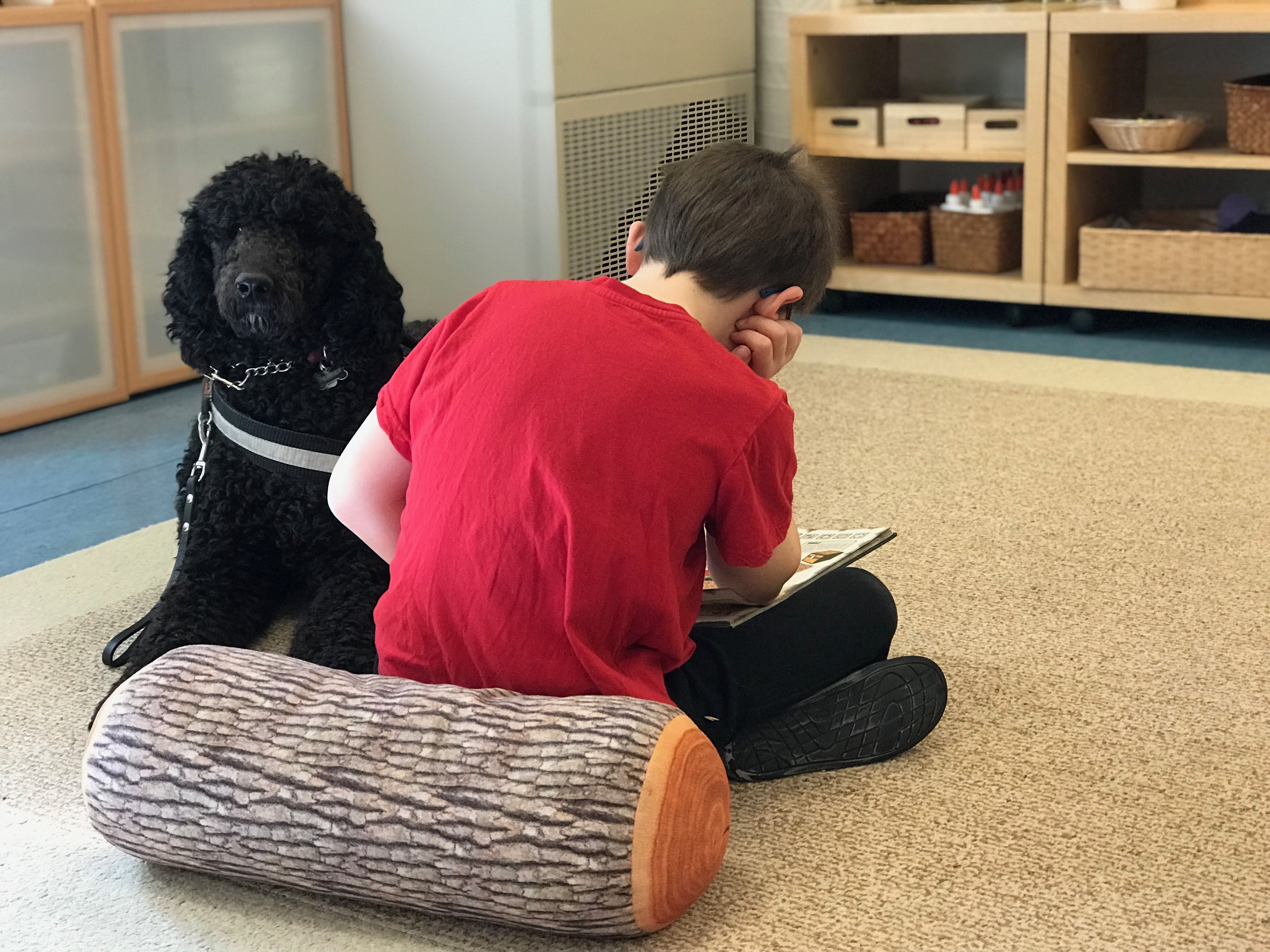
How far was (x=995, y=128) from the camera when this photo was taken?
321cm

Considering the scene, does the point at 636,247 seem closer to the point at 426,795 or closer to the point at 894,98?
the point at 426,795

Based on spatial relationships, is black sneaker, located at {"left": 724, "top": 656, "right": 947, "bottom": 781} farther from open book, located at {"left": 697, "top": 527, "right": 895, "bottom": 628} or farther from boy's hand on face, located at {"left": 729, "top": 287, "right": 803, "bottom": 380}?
boy's hand on face, located at {"left": 729, "top": 287, "right": 803, "bottom": 380}

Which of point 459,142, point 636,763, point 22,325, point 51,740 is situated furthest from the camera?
point 459,142

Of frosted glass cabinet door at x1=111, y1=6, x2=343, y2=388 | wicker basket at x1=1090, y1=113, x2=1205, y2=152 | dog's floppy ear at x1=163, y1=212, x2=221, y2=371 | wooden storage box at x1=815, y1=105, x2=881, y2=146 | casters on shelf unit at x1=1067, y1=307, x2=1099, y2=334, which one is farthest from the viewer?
wooden storage box at x1=815, y1=105, x2=881, y2=146

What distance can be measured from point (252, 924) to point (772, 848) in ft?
1.42

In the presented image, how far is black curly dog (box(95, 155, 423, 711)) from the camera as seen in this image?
5.11ft

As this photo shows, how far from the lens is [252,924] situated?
3.69 feet

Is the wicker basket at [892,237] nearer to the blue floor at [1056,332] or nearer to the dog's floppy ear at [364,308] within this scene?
the blue floor at [1056,332]

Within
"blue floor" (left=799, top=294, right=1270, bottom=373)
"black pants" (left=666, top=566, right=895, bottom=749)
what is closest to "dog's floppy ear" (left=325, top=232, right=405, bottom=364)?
"black pants" (left=666, top=566, right=895, bottom=749)

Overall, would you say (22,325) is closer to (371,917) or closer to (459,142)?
(459,142)

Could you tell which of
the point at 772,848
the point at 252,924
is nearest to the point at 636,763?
the point at 772,848

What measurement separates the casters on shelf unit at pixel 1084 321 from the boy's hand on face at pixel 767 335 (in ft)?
6.92

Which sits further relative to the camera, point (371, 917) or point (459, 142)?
point (459, 142)

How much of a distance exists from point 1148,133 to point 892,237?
2.08ft
